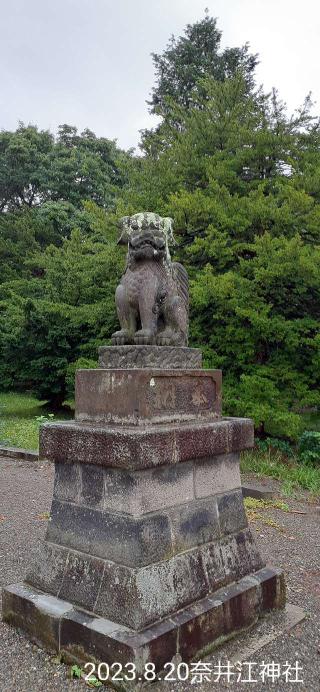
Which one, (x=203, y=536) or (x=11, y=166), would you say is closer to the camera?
(x=203, y=536)

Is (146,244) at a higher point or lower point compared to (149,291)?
higher

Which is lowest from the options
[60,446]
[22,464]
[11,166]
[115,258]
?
[22,464]

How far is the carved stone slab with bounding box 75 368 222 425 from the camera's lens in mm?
3000

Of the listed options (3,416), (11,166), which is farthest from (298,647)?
(11,166)

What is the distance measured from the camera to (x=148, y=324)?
343 cm

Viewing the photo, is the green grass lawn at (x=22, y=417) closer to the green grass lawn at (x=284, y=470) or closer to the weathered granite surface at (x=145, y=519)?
the green grass lawn at (x=284, y=470)

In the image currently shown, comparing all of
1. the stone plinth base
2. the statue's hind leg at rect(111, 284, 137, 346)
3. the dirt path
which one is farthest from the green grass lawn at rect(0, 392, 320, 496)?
the statue's hind leg at rect(111, 284, 137, 346)

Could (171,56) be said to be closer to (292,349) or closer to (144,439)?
(292,349)

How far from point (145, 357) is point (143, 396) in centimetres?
29

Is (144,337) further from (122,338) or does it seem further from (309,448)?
(309,448)

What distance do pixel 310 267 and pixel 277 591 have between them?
197 inches

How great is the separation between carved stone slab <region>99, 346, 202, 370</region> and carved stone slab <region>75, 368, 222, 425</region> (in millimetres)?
99

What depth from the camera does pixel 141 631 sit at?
2670 millimetres

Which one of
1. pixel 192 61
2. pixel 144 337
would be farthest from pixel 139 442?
pixel 192 61
